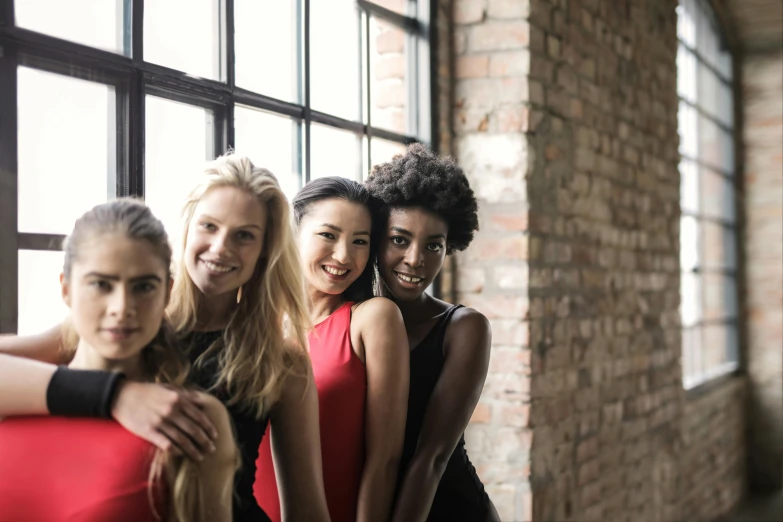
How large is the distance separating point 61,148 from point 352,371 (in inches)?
28.9

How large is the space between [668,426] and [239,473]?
3.48 m

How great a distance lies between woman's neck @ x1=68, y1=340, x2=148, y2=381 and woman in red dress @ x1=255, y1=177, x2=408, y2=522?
46 centimetres

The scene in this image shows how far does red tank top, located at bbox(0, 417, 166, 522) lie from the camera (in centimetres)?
116

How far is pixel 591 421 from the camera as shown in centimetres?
347

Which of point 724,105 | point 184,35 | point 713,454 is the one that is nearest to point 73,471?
point 184,35

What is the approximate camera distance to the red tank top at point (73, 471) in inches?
45.7

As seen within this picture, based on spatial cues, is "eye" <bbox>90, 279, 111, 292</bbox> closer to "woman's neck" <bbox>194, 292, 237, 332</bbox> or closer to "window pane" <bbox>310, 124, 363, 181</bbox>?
"woman's neck" <bbox>194, 292, 237, 332</bbox>

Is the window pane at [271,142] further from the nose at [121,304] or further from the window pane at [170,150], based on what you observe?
the nose at [121,304]

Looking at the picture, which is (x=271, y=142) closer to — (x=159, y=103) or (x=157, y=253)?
(x=159, y=103)

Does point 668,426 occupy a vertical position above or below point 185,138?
below

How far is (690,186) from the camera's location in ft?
17.9

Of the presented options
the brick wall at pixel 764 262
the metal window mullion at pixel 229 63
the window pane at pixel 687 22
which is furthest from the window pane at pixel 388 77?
the brick wall at pixel 764 262

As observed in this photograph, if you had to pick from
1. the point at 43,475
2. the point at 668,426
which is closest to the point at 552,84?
the point at 668,426

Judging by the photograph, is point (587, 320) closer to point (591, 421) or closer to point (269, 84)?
point (591, 421)
